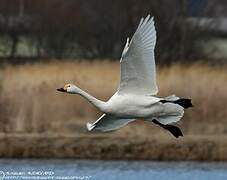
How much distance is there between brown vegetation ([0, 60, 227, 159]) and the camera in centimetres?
1602

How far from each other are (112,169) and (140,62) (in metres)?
4.85

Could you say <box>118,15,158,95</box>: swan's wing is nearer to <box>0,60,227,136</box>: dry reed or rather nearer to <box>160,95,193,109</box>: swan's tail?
<box>160,95,193,109</box>: swan's tail

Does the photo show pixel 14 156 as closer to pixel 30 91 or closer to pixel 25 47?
pixel 30 91

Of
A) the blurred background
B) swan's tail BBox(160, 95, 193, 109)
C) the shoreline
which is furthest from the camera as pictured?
the blurred background

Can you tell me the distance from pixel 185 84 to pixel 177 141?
1.05 meters

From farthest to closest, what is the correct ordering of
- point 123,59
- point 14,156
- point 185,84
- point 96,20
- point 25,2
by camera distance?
point 25,2
point 96,20
point 185,84
point 14,156
point 123,59

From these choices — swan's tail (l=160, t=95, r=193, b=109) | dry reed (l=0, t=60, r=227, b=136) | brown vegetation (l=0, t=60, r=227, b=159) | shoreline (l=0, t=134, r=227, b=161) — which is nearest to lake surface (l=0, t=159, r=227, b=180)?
shoreline (l=0, t=134, r=227, b=161)

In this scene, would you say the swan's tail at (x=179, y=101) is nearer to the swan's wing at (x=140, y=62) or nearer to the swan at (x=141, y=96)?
the swan at (x=141, y=96)

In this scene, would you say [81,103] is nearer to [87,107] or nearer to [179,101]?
[87,107]

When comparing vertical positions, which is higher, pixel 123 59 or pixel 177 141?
pixel 123 59

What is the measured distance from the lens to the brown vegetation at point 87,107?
16.0 metres

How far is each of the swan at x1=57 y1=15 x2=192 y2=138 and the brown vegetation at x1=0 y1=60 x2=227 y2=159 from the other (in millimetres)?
5268

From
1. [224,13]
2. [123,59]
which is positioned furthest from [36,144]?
[224,13]

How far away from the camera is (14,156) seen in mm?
15414
